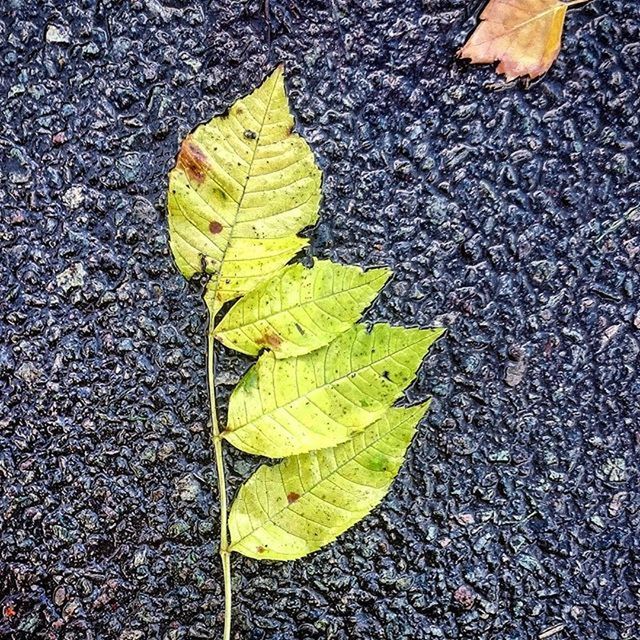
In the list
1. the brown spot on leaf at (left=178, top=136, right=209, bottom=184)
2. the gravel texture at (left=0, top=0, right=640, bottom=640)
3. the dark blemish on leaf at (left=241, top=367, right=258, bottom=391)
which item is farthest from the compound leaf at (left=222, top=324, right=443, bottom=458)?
the brown spot on leaf at (left=178, top=136, right=209, bottom=184)

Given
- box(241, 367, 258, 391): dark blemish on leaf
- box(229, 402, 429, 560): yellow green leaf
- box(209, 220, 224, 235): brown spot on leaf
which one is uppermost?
box(209, 220, 224, 235): brown spot on leaf

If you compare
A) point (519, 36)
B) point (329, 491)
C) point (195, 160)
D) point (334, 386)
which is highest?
point (195, 160)

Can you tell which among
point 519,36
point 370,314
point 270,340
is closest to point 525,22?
point 519,36

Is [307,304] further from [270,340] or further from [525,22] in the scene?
[525,22]

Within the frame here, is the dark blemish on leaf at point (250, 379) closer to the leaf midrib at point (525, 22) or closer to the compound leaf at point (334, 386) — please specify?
the compound leaf at point (334, 386)

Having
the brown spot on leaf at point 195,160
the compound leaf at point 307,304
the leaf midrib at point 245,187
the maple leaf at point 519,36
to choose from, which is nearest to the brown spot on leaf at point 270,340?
the compound leaf at point 307,304

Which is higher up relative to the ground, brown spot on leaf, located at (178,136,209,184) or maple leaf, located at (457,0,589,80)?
brown spot on leaf, located at (178,136,209,184)

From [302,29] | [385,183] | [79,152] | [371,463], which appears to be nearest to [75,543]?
[371,463]

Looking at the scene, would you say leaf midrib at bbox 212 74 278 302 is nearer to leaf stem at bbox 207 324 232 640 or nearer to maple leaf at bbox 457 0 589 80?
leaf stem at bbox 207 324 232 640
